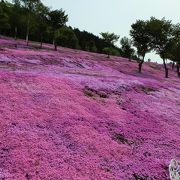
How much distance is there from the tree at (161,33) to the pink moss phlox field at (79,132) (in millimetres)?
43457

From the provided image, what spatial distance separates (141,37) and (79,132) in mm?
58969

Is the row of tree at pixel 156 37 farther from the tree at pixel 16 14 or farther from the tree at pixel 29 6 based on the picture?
the tree at pixel 16 14

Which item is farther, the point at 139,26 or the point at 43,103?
the point at 139,26

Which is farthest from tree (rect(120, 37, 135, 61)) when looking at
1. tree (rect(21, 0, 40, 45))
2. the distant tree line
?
tree (rect(21, 0, 40, 45))

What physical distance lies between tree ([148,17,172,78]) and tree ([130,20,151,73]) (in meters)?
1.53

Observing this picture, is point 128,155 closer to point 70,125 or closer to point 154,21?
point 70,125

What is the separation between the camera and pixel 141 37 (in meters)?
72.4

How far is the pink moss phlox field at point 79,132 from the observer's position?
13.0 m

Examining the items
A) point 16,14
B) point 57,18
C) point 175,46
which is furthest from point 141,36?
point 16,14

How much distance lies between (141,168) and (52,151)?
4582 millimetres

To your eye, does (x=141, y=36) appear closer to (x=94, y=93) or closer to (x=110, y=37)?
(x=110, y=37)

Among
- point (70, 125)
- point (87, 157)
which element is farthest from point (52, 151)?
point (70, 125)

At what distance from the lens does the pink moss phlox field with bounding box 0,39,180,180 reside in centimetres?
1301

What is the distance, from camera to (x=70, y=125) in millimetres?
17359
